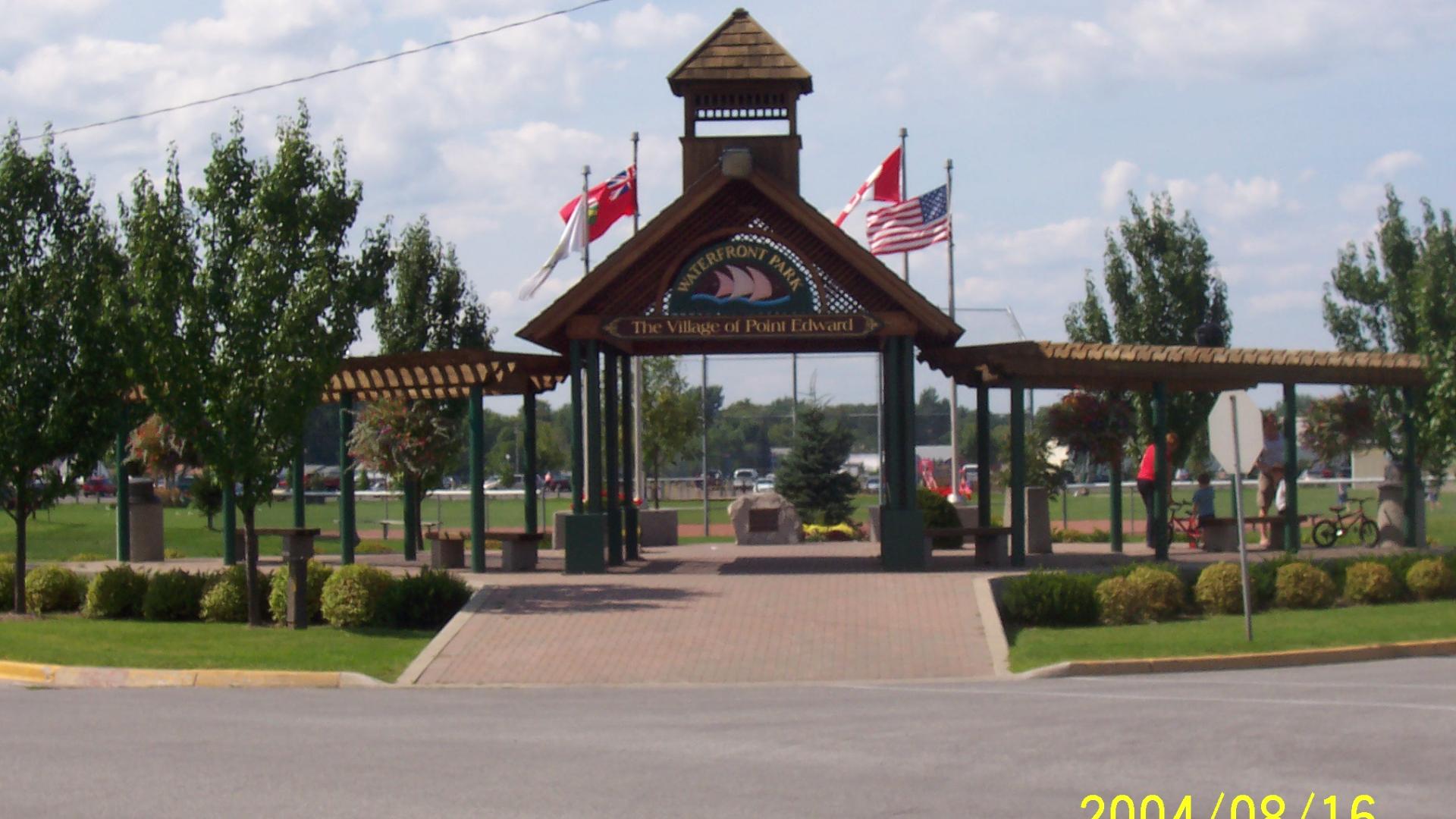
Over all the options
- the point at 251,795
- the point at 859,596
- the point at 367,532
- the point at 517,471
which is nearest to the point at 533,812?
the point at 251,795

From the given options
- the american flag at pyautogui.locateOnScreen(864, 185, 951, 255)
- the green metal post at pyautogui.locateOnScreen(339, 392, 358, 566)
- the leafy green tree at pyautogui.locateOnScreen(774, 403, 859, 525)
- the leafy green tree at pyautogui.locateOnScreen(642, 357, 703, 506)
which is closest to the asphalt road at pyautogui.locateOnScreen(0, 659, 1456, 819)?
the green metal post at pyautogui.locateOnScreen(339, 392, 358, 566)

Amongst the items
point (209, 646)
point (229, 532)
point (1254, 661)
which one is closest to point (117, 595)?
point (209, 646)

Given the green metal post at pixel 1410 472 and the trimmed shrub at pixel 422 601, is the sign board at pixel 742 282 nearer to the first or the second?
the trimmed shrub at pixel 422 601

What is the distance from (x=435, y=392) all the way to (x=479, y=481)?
3532 mm

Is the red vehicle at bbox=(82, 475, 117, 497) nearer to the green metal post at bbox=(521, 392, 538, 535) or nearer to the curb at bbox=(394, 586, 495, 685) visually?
the green metal post at bbox=(521, 392, 538, 535)

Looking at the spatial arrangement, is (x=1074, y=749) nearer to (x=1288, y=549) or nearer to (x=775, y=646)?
(x=775, y=646)

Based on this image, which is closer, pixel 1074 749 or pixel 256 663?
pixel 1074 749

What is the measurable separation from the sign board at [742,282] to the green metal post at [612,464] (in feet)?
7.62

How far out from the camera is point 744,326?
20641 mm

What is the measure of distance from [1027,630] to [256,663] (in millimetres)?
8334

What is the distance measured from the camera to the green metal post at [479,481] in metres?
21.0

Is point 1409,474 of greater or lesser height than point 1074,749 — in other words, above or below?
above

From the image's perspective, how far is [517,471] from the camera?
107750 millimetres
